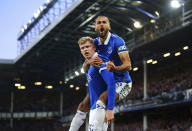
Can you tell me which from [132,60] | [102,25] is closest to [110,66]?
[102,25]

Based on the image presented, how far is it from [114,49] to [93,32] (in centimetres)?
2522

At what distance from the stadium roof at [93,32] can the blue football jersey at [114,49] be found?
748 inches

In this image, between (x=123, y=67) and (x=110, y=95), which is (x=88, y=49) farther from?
(x=110, y=95)

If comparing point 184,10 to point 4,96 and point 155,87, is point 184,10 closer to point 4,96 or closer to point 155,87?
point 155,87

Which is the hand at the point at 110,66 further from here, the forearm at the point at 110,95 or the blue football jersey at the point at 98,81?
the forearm at the point at 110,95

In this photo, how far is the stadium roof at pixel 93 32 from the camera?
82.5 feet

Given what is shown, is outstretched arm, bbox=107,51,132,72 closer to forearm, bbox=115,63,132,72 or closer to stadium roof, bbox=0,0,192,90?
forearm, bbox=115,63,132,72

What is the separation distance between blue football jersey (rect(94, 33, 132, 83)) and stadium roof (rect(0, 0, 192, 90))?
19006 mm

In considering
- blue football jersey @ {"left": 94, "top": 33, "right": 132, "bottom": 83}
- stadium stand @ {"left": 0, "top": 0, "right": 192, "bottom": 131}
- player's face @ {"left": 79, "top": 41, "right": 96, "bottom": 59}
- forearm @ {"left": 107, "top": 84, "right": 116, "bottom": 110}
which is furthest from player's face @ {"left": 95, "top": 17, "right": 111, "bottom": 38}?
stadium stand @ {"left": 0, "top": 0, "right": 192, "bottom": 131}

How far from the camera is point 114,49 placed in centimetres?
486

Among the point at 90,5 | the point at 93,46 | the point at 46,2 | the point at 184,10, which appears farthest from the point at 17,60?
the point at 93,46

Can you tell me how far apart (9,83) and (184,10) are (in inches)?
1253

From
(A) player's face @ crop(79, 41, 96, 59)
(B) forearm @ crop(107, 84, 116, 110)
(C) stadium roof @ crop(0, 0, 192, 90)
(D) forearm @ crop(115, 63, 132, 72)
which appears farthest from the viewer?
(C) stadium roof @ crop(0, 0, 192, 90)

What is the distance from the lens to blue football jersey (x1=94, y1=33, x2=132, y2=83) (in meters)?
4.81
